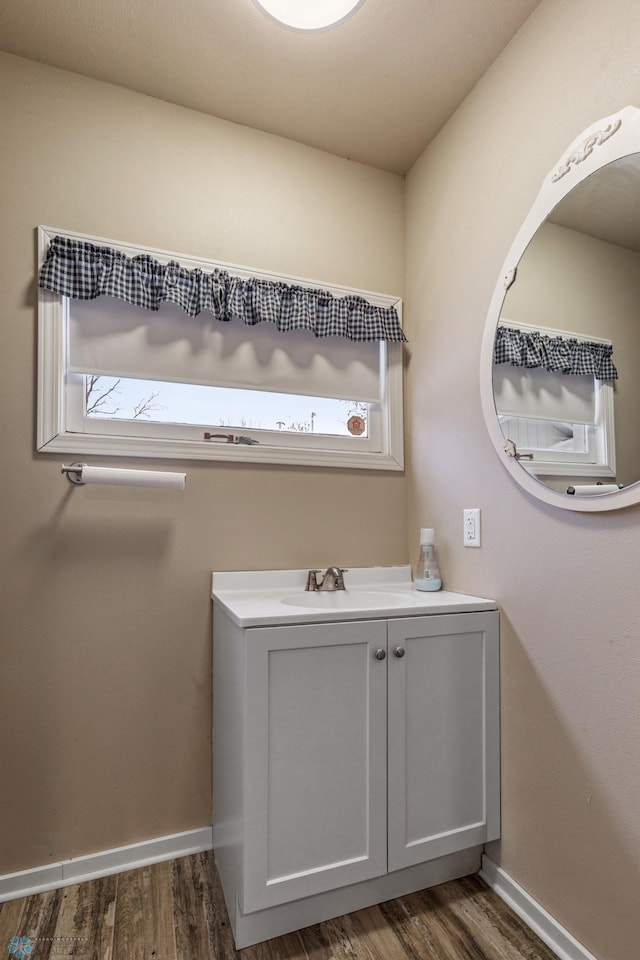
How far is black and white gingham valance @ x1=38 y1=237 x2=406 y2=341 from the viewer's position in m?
1.69

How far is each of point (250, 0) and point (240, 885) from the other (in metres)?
2.49

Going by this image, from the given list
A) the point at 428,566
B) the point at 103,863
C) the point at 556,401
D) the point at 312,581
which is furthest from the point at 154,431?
the point at 103,863

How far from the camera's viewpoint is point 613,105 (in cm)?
130

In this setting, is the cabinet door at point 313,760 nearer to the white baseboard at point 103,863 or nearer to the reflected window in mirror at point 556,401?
the white baseboard at point 103,863

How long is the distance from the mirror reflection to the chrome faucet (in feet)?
2.61

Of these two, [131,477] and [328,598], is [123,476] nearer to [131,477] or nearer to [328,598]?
[131,477]

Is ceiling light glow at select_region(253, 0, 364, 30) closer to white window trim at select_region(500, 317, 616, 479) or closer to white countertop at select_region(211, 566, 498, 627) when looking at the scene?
white window trim at select_region(500, 317, 616, 479)

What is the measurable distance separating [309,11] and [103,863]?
2.66 meters

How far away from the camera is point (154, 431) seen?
1.82 metres

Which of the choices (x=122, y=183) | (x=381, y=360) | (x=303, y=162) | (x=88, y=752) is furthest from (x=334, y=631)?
(x=303, y=162)

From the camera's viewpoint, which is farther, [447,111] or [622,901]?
[447,111]

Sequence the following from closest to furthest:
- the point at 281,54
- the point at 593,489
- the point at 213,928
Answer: the point at 593,489, the point at 213,928, the point at 281,54

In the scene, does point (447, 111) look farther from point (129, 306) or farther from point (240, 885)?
point (240, 885)

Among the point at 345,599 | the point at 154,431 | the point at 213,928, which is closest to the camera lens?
the point at 213,928
